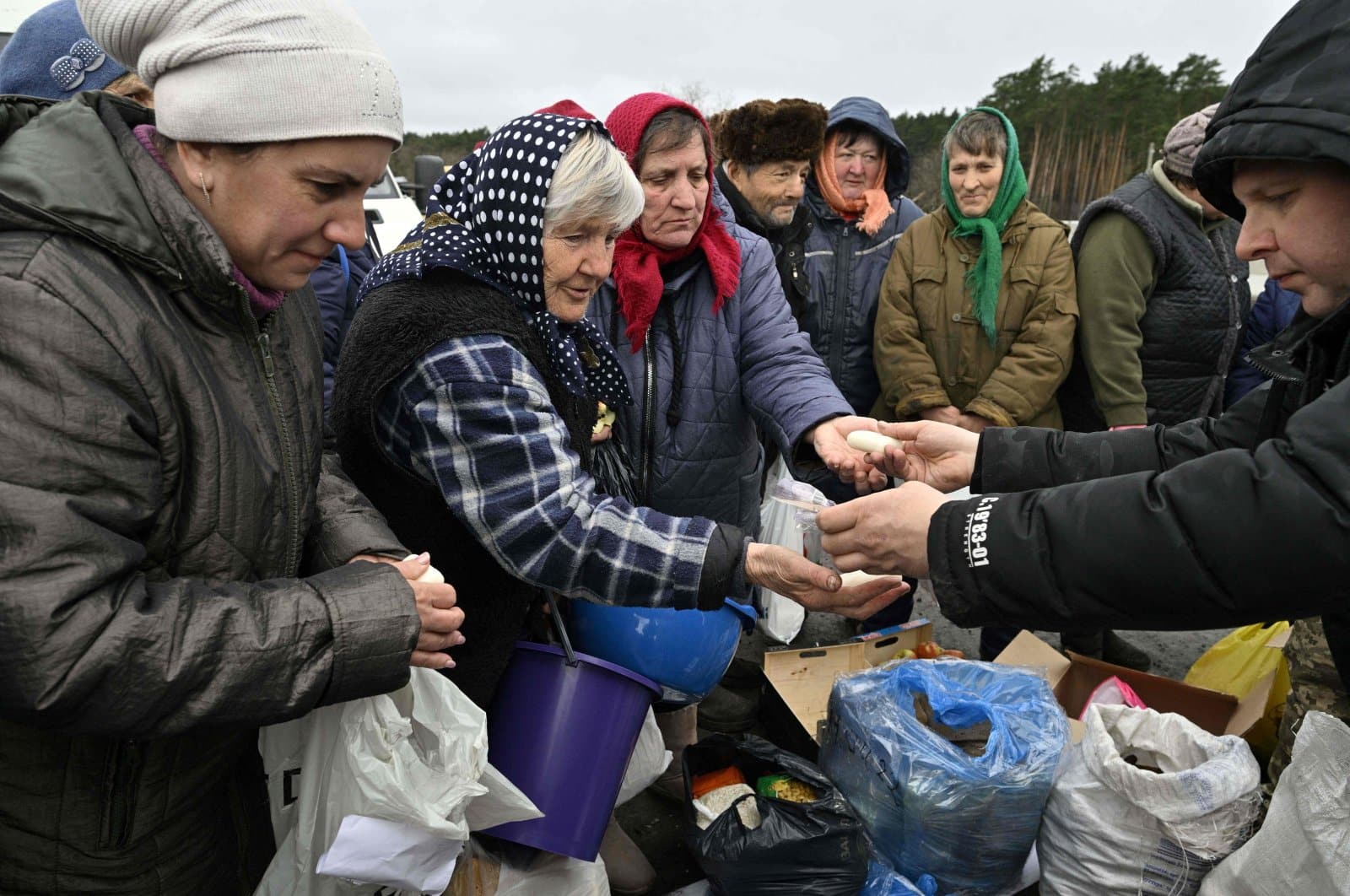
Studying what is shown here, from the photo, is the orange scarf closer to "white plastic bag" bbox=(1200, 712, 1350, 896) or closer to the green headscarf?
the green headscarf

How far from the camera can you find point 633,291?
2.71 meters

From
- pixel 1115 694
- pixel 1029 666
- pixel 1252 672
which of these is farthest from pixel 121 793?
pixel 1252 672

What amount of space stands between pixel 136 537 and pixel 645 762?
57.3 inches

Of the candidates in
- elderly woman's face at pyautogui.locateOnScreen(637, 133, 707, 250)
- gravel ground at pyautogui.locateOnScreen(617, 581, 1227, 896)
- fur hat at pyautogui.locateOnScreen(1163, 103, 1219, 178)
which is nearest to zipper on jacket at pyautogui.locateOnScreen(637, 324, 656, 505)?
elderly woman's face at pyautogui.locateOnScreen(637, 133, 707, 250)

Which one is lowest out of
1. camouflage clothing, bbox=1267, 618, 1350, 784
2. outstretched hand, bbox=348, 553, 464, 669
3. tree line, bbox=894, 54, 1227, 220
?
camouflage clothing, bbox=1267, 618, 1350, 784

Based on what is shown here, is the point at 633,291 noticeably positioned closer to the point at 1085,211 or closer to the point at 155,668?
the point at 155,668

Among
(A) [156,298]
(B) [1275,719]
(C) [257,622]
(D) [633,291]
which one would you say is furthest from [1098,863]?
(A) [156,298]

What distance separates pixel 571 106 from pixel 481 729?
138 cm

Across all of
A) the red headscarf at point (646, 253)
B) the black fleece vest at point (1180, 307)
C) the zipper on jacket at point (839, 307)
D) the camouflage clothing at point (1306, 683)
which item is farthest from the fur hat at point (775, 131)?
the camouflage clothing at point (1306, 683)

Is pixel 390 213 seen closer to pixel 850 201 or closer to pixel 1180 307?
pixel 850 201

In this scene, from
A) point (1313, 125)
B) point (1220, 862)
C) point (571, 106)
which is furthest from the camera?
point (1220, 862)

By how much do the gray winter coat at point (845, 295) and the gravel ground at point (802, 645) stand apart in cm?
113

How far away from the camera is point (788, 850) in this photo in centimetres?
238

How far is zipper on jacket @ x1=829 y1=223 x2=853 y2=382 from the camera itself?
4090mm
